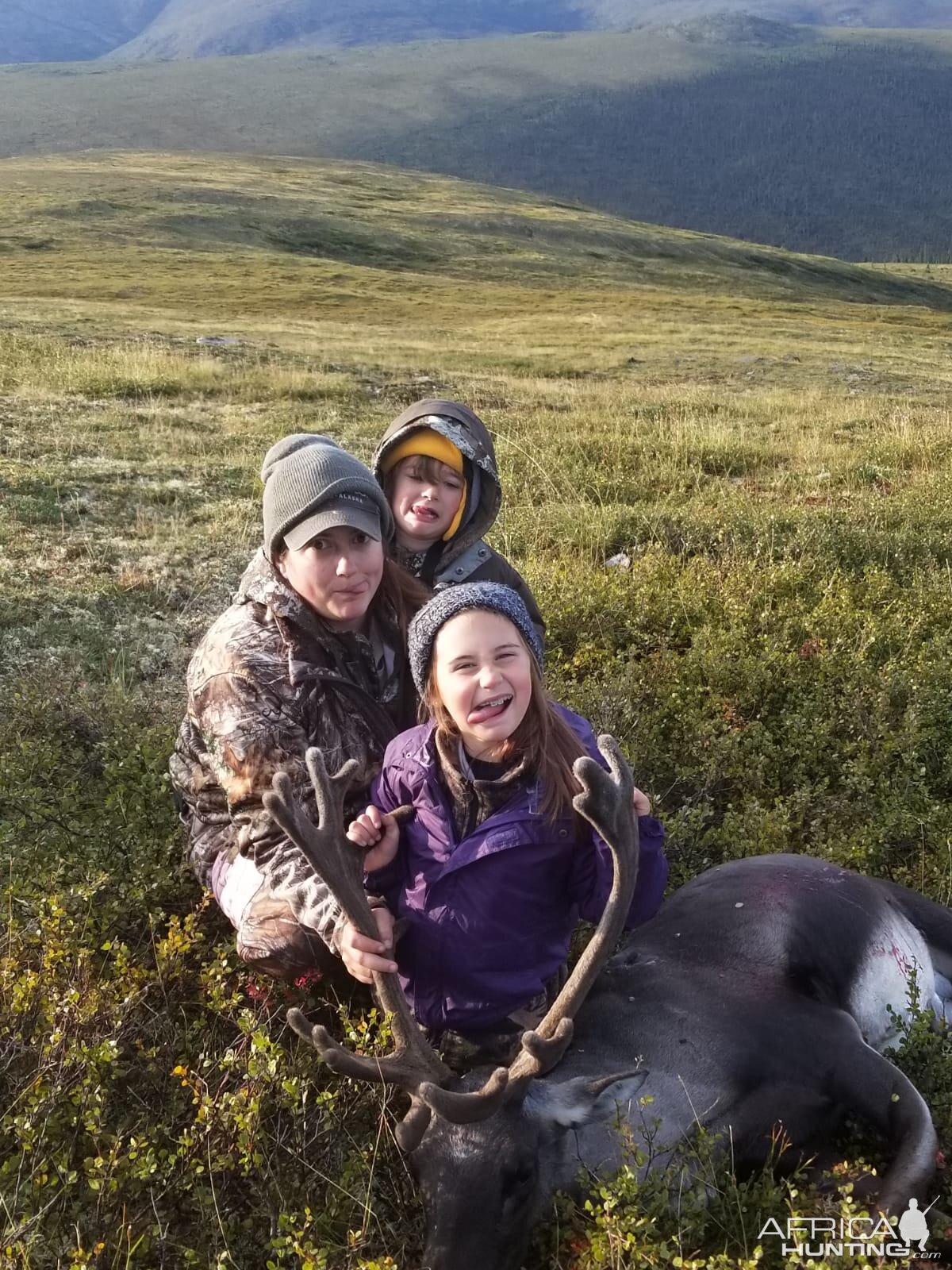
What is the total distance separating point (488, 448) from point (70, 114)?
216 metres

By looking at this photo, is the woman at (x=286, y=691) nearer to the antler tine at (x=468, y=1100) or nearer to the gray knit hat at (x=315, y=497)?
the gray knit hat at (x=315, y=497)

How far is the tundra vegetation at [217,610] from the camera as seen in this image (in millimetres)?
3027

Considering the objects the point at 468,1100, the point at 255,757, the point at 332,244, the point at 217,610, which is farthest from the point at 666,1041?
the point at 332,244

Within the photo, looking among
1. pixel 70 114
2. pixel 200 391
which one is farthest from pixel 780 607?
pixel 70 114

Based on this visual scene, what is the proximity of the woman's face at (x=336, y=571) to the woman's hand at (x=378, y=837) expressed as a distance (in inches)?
39.2

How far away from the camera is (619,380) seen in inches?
923

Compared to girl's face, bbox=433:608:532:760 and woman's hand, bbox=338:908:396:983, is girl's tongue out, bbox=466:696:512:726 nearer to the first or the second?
girl's face, bbox=433:608:532:760

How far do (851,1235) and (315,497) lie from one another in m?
3.07

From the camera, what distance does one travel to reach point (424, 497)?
5.05m

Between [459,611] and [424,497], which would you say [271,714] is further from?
[424,497]

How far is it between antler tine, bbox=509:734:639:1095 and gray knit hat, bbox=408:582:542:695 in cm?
60

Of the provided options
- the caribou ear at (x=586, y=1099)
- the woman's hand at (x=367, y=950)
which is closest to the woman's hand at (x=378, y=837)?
the woman's hand at (x=367, y=950)

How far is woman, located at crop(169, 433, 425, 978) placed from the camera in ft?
12.3

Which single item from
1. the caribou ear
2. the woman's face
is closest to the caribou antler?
the caribou ear
